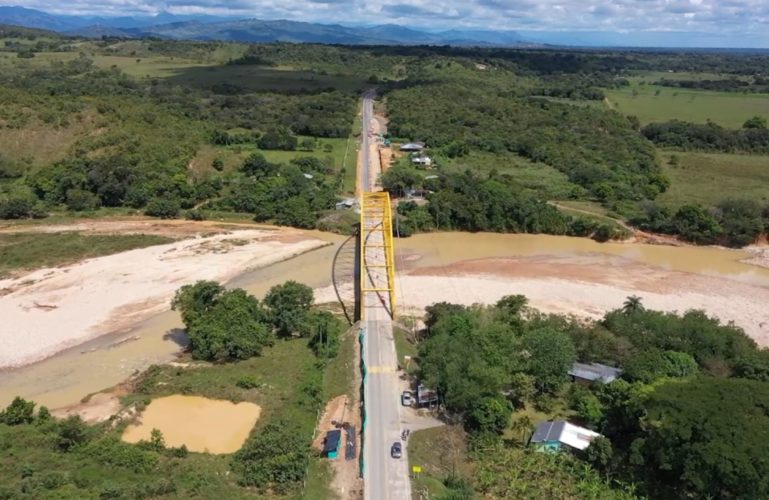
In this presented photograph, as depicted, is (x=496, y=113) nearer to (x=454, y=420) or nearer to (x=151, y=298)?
(x=151, y=298)

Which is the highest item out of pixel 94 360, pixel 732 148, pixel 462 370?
pixel 732 148

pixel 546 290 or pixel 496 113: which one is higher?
pixel 496 113

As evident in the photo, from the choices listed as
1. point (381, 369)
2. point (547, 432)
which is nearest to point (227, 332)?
point (381, 369)

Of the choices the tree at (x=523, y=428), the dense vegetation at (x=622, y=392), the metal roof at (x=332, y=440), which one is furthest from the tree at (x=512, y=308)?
the metal roof at (x=332, y=440)

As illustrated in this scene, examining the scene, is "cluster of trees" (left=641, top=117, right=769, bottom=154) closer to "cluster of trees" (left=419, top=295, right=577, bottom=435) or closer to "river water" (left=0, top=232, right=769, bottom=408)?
"river water" (left=0, top=232, right=769, bottom=408)

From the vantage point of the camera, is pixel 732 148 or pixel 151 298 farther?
pixel 732 148

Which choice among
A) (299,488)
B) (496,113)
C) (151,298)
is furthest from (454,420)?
(496,113)

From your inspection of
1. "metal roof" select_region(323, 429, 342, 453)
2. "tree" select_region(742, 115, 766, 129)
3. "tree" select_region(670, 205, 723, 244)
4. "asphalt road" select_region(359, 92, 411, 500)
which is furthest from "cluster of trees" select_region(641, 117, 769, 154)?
"metal roof" select_region(323, 429, 342, 453)

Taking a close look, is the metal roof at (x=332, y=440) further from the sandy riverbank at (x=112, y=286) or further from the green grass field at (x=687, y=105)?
the green grass field at (x=687, y=105)

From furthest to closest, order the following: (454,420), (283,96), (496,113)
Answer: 1. (283,96)
2. (496,113)
3. (454,420)

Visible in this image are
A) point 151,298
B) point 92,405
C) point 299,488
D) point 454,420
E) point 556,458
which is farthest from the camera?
point 151,298
